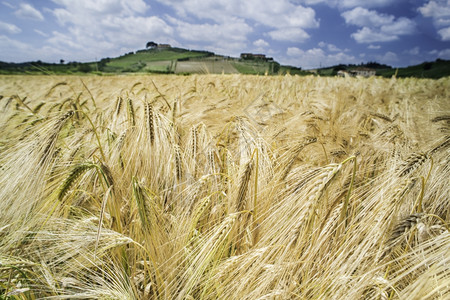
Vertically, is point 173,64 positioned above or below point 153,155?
above

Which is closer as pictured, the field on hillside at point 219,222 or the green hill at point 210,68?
the field on hillside at point 219,222

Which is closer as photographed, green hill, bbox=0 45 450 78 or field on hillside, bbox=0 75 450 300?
field on hillside, bbox=0 75 450 300

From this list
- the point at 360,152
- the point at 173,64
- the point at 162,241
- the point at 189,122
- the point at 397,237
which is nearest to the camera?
the point at 397,237

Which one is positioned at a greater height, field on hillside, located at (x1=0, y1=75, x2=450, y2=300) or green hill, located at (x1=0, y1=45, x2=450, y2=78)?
green hill, located at (x1=0, y1=45, x2=450, y2=78)

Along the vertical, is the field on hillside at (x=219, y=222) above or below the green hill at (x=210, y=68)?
below

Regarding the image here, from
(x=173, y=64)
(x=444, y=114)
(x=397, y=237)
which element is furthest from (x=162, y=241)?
(x=173, y=64)

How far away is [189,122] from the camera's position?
2.22 metres

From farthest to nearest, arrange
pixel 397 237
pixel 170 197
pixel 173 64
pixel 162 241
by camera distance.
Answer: pixel 173 64 → pixel 170 197 → pixel 162 241 → pixel 397 237

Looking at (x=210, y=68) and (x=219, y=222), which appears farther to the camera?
(x=210, y=68)

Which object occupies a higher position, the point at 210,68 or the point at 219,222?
the point at 210,68

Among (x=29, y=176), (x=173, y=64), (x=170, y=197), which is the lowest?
(x=170, y=197)

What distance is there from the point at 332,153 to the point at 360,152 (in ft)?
0.63

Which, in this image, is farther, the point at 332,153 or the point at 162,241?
the point at 332,153

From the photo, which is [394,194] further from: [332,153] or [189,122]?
[189,122]
